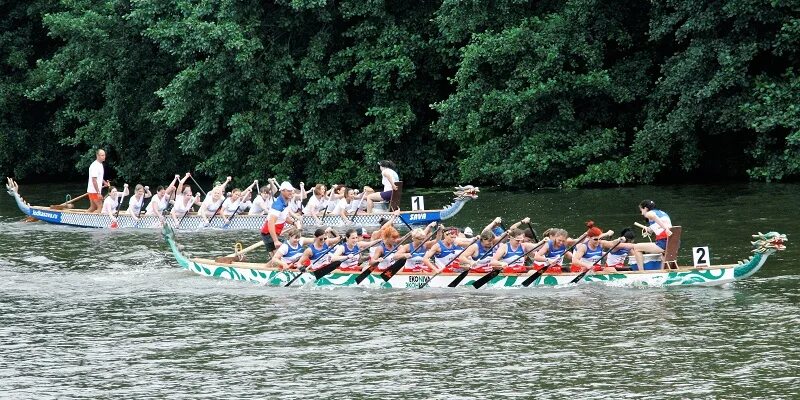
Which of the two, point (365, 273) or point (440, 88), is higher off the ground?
point (440, 88)

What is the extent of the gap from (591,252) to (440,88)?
70.1ft

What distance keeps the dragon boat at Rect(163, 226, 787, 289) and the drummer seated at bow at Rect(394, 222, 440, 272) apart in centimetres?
25

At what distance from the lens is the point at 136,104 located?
153ft

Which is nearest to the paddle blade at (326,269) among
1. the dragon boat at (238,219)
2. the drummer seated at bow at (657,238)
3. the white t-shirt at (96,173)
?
the drummer seated at bow at (657,238)

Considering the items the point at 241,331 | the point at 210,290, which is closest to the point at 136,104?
the point at 210,290

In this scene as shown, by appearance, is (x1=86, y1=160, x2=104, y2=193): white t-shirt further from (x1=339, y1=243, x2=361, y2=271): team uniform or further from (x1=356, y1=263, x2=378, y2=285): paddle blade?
(x1=356, y1=263, x2=378, y2=285): paddle blade

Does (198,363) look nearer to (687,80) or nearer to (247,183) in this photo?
(687,80)

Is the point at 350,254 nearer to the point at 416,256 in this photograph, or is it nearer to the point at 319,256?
the point at 319,256

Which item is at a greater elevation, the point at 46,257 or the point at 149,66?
the point at 149,66

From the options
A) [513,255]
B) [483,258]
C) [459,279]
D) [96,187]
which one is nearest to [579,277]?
[513,255]

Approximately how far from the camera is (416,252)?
900 inches

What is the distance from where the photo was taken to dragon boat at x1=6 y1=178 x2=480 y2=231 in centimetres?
3164

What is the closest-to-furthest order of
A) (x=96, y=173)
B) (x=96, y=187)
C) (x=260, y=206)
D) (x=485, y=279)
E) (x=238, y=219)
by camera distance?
(x=485, y=279) → (x=238, y=219) → (x=260, y=206) → (x=96, y=173) → (x=96, y=187)

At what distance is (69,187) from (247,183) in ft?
32.7
